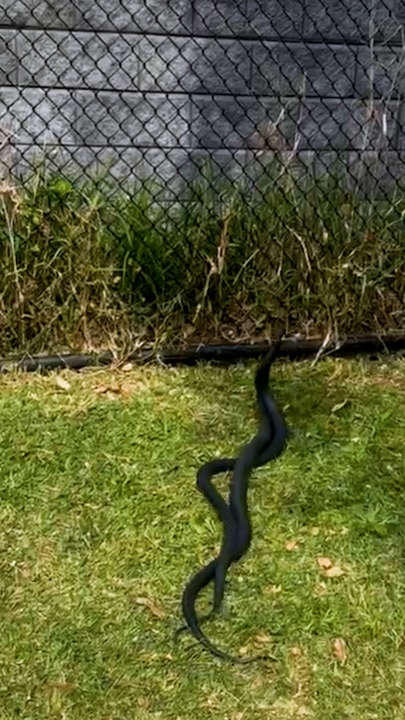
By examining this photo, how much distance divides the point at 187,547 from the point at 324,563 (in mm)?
346

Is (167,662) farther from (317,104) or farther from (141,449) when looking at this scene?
(317,104)

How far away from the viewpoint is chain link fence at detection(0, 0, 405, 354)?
140 inches

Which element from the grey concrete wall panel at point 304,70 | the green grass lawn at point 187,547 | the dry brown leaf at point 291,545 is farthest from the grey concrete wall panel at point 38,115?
the dry brown leaf at point 291,545

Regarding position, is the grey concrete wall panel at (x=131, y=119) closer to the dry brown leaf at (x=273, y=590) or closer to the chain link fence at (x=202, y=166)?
the chain link fence at (x=202, y=166)

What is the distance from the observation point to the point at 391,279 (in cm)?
379

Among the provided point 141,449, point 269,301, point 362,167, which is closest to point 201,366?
point 269,301

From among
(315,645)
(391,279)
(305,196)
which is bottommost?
(315,645)

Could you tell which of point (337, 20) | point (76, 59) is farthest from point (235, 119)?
point (76, 59)

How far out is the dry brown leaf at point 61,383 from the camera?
3.37 metres

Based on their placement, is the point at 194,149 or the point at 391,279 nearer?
the point at 391,279

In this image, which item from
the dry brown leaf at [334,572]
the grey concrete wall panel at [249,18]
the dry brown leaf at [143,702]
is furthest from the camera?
the grey concrete wall panel at [249,18]

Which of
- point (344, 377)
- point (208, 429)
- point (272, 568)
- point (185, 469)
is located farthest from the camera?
point (344, 377)

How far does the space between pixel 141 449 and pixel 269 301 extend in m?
0.92

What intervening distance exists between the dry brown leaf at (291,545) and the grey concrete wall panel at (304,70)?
233 centimetres
